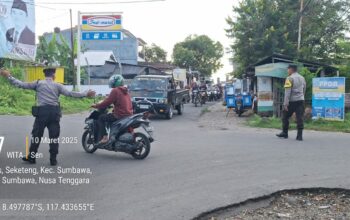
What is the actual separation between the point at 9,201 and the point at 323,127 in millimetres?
10967

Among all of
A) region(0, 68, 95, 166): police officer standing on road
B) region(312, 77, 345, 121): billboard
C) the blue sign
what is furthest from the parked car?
region(0, 68, 95, 166): police officer standing on road

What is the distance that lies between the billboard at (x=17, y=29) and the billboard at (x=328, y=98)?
31.9 feet

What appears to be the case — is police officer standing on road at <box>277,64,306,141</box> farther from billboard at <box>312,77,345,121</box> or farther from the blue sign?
the blue sign

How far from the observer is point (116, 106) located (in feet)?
28.3

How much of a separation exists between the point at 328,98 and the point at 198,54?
58227mm

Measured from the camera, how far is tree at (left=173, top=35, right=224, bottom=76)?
2768 inches

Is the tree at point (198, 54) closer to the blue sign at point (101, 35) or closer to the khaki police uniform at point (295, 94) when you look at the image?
the blue sign at point (101, 35)

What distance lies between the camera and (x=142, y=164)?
7.88m

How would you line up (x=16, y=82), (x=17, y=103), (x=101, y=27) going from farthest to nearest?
1. (x=101, y=27)
2. (x=17, y=103)
3. (x=16, y=82)

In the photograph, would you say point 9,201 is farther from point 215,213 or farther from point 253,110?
point 253,110

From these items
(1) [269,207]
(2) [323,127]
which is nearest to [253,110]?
(2) [323,127]

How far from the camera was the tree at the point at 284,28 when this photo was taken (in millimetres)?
28828

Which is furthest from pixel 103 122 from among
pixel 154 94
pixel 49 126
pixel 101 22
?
pixel 101 22

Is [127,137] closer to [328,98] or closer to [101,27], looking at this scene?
[328,98]
